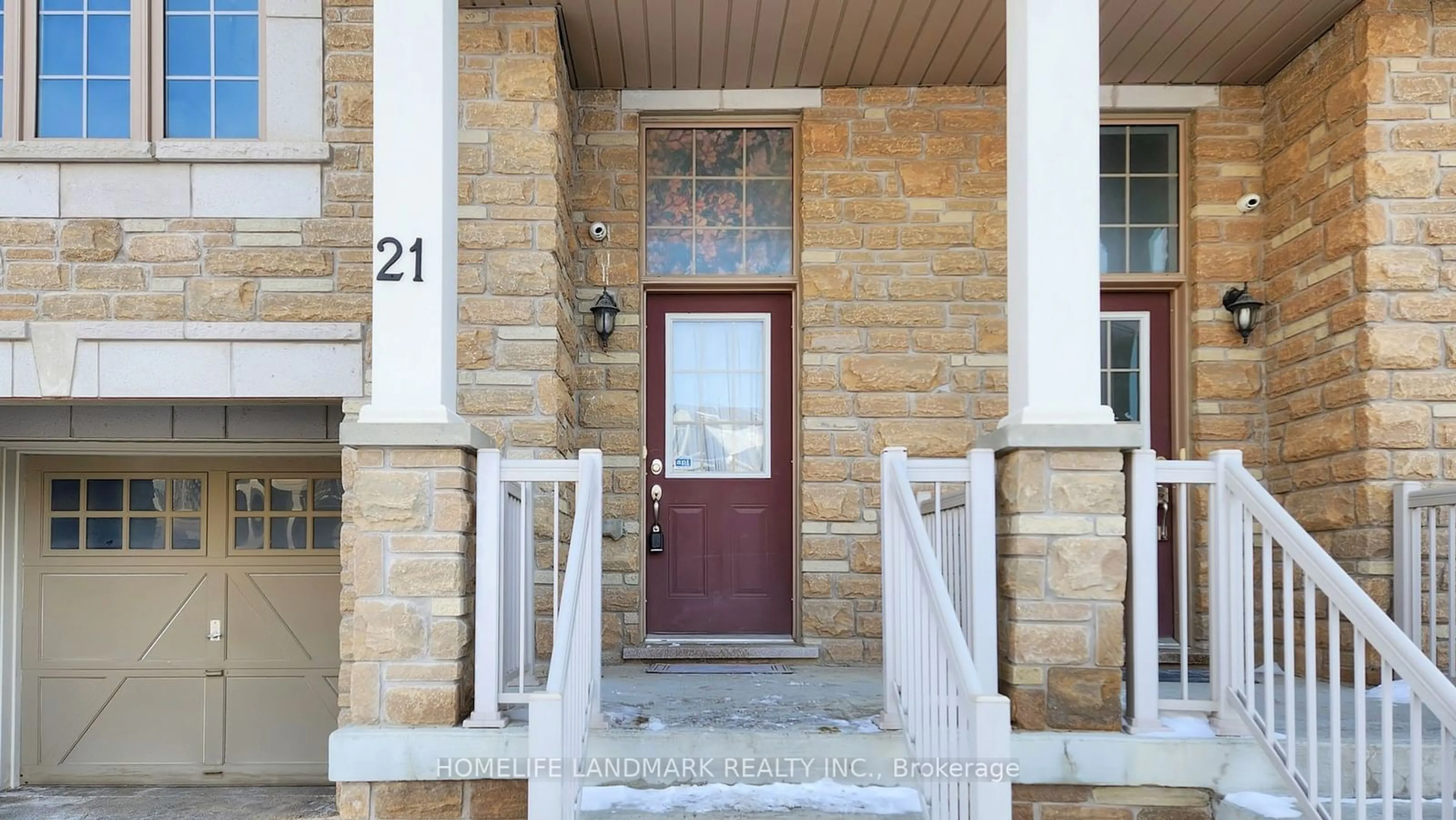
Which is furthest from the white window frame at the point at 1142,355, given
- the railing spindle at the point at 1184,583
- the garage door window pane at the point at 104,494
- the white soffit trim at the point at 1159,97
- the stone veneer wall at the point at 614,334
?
the garage door window pane at the point at 104,494

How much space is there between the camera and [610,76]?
16.7 ft

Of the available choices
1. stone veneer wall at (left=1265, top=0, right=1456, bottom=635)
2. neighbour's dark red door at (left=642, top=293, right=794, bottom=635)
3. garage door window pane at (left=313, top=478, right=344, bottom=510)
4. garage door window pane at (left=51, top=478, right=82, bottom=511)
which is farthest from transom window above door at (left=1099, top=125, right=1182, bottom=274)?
garage door window pane at (left=51, top=478, right=82, bottom=511)

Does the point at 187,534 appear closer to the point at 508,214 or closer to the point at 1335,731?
the point at 508,214

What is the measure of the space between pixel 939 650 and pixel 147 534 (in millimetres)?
4975

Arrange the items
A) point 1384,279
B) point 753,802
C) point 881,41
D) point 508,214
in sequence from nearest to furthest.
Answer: point 753,802 < point 1384,279 < point 508,214 < point 881,41

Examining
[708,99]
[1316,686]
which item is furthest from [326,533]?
[1316,686]

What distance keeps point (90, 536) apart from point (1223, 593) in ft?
19.0

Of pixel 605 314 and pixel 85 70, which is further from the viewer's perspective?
pixel 605 314

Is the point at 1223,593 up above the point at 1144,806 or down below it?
above

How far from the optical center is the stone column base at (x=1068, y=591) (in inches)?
127

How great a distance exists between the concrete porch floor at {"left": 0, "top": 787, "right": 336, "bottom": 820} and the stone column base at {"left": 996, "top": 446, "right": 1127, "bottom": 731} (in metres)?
3.28

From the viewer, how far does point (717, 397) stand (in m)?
5.34

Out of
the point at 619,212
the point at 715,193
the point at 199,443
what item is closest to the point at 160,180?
the point at 199,443

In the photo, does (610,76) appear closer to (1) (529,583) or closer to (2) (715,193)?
(2) (715,193)
